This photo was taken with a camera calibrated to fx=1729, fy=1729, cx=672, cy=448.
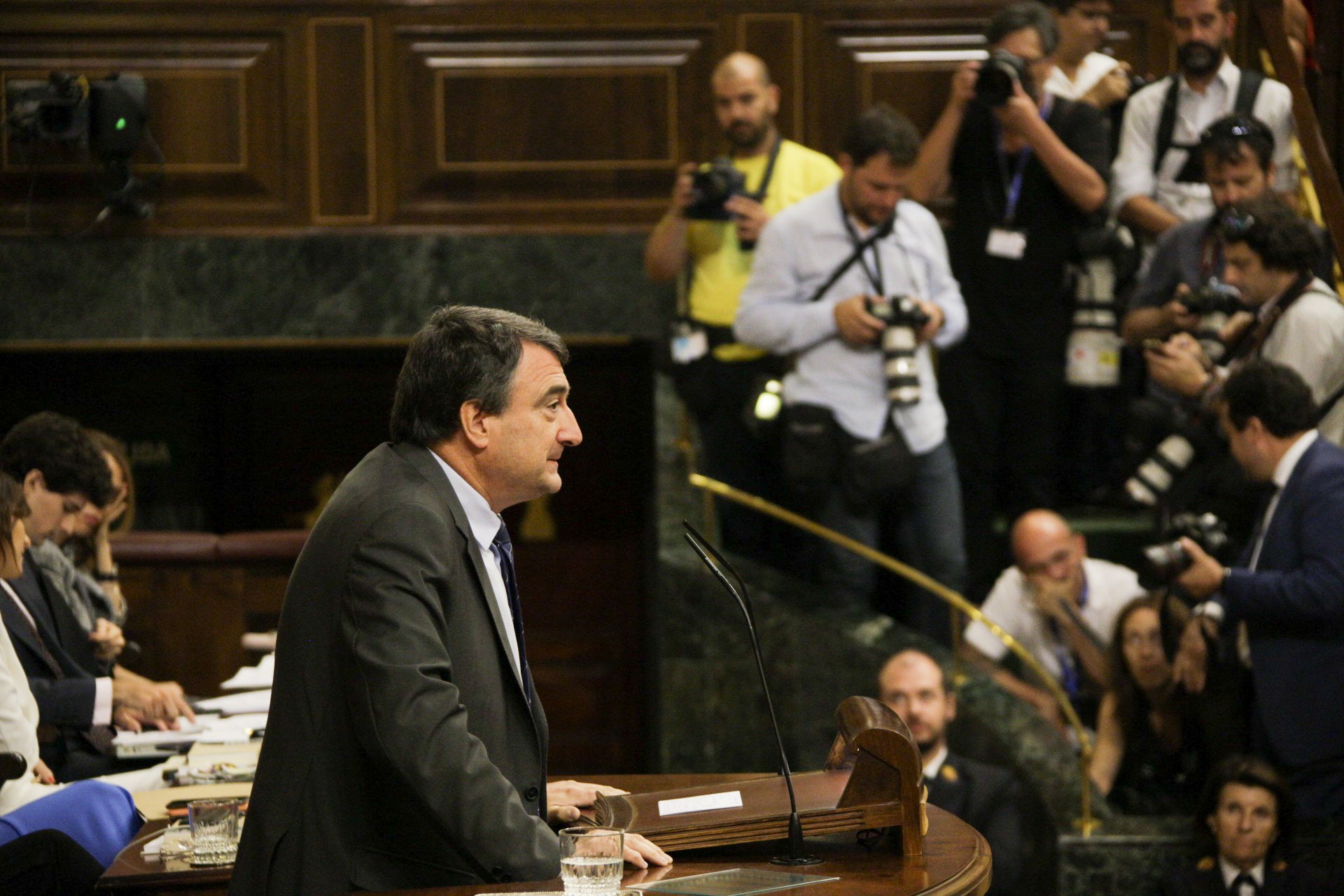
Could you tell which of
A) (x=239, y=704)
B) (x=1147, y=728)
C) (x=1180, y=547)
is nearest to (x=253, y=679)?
(x=239, y=704)

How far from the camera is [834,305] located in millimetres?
4781

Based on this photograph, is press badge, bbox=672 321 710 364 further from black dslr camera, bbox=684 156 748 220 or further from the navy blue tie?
the navy blue tie

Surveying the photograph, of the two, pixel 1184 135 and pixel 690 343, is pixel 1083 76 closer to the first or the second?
pixel 1184 135

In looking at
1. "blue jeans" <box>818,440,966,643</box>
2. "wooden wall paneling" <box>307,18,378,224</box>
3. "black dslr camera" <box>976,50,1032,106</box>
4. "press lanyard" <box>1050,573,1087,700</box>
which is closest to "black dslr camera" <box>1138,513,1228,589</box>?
"press lanyard" <box>1050,573,1087,700</box>

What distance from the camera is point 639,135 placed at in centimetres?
661

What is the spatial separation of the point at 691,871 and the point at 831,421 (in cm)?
278

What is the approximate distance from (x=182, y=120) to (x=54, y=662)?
10.7 feet

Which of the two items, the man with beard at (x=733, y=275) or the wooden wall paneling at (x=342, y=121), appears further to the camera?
the wooden wall paneling at (x=342, y=121)

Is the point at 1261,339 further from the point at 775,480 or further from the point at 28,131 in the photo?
the point at 28,131

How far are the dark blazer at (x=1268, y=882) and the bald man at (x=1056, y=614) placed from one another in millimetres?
538

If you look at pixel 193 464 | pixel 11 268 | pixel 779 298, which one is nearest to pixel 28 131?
pixel 11 268

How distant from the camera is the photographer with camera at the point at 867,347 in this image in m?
4.75

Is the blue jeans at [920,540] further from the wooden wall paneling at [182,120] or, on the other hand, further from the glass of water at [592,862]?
the glass of water at [592,862]

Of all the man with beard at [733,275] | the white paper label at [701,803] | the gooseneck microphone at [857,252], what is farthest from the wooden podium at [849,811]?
the man with beard at [733,275]
